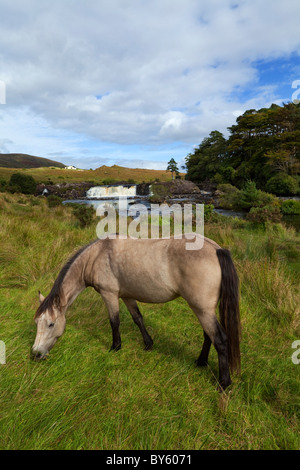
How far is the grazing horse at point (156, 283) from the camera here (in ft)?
7.85

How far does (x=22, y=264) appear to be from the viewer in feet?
16.6

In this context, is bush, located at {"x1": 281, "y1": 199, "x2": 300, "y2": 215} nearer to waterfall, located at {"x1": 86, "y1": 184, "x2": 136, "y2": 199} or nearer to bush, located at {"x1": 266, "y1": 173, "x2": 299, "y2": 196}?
bush, located at {"x1": 266, "y1": 173, "x2": 299, "y2": 196}

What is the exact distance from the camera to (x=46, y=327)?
2.68m

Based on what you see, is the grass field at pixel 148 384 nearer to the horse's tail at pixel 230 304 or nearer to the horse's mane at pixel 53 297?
the horse's tail at pixel 230 304

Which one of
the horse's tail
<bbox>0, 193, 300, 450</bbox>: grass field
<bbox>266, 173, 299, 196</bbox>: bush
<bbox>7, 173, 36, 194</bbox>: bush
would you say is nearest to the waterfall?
<bbox>7, 173, 36, 194</bbox>: bush

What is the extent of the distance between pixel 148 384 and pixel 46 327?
1.29 meters

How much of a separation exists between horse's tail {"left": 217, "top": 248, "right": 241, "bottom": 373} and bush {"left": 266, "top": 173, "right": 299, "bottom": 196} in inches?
1141

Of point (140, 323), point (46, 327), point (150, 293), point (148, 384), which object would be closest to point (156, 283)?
point (150, 293)

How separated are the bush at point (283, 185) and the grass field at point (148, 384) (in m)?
27.0

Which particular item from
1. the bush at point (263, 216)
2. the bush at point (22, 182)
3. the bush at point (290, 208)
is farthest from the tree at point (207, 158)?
the bush at point (263, 216)

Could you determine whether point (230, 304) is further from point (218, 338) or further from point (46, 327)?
point (46, 327)

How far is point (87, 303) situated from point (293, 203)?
21102 millimetres
